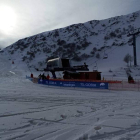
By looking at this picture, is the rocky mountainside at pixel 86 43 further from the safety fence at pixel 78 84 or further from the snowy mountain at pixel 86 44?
the safety fence at pixel 78 84

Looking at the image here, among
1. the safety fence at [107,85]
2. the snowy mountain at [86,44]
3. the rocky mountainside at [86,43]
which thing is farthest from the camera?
the rocky mountainside at [86,43]

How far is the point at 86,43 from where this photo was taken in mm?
83250

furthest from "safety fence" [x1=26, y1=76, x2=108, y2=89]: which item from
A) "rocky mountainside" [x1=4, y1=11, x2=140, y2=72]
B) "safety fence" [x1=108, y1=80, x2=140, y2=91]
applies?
"rocky mountainside" [x1=4, y1=11, x2=140, y2=72]

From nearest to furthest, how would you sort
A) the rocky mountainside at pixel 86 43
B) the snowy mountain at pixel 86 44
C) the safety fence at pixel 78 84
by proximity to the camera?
the safety fence at pixel 78 84
the snowy mountain at pixel 86 44
the rocky mountainside at pixel 86 43

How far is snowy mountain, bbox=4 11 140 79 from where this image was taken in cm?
6769

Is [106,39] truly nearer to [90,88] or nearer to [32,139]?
[90,88]

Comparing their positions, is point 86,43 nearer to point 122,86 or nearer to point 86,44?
point 86,44

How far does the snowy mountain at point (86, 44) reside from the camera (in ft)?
222

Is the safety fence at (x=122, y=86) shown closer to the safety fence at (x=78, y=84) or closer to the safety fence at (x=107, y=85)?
the safety fence at (x=107, y=85)

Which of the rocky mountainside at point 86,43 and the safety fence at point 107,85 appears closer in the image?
the safety fence at point 107,85

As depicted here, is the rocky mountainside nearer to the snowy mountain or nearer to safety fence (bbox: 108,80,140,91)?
the snowy mountain

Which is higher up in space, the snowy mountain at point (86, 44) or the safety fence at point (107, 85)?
the snowy mountain at point (86, 44)

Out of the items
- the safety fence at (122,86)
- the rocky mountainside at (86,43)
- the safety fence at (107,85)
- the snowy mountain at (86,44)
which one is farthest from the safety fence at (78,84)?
the rocky mountainside at (86,43)

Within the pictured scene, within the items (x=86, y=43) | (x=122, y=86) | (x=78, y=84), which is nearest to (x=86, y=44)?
(x=86, y=43)
